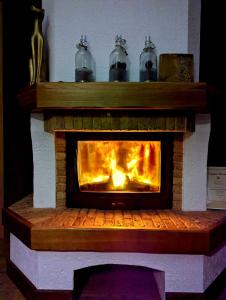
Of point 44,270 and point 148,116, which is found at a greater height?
point 148,116

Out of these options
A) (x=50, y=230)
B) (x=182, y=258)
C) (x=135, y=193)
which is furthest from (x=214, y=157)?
(x=50, y=230)

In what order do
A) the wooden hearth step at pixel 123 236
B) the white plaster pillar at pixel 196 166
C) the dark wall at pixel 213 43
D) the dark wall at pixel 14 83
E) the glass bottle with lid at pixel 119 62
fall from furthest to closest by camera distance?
1. the dark wall at pixel 14 83
2. the dark wall at pixel 213 43
3. the white plaster pillar at pixel 196 166
4. the glass bottle with lid at pixel 119 62
5. the wooden hearth step at pixel 123 236

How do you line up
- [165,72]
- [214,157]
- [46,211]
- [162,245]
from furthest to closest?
[214,157] < [46,211] < [165,72] < [162,245]

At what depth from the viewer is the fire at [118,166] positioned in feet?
7.00

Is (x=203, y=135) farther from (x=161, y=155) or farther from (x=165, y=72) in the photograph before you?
(x=165, y=72)

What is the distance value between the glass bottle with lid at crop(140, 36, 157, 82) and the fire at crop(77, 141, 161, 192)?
405mm

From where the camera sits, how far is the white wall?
6.56ft

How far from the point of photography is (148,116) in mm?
1957

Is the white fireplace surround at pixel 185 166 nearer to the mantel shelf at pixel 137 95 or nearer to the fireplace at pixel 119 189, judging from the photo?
the fireplace at pixel 119 189

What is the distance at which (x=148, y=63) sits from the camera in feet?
6.41

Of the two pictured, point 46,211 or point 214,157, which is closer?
point 46,211

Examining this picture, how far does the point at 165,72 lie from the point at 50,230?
1032 mm

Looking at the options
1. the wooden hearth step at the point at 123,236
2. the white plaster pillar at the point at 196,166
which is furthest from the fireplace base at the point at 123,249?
the white plaster pillar at the point at 196,166

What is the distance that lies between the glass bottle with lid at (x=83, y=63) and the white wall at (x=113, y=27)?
4cm
